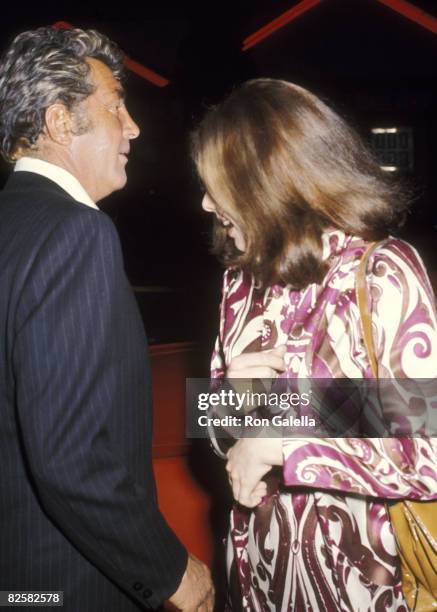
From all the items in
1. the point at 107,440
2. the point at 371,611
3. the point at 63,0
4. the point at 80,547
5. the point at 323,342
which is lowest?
the point at 371,611

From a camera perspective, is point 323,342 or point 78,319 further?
point 323,342

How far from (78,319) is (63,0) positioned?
4.84 meters

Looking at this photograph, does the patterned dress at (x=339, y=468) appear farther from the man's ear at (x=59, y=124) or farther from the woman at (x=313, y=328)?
the man's ear at (x=59, y=124)

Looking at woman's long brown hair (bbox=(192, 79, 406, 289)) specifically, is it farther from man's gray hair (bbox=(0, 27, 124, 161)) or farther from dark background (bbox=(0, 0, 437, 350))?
dark background (bbox=(0, 0, 437, 350))

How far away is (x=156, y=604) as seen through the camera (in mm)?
830

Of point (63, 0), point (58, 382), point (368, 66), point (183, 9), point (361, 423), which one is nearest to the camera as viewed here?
point (58, 382)

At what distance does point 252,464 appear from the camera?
896 millimetres

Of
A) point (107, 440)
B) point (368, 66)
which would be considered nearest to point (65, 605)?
point (107, 440)

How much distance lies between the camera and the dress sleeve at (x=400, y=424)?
0.79m

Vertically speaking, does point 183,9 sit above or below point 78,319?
above

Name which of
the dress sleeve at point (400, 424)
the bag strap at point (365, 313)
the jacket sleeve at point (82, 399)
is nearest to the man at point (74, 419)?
the jacket sleeve at point (82, 399)

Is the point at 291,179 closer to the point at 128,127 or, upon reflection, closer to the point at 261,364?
the point at 261,364

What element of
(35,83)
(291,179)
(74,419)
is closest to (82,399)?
(74,419)

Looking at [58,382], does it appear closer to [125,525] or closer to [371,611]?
[125,525]
